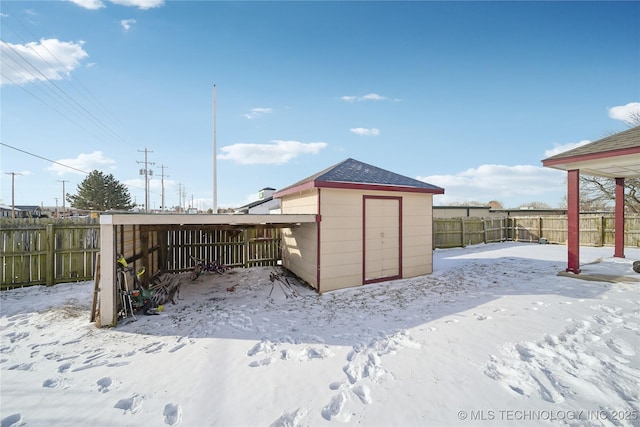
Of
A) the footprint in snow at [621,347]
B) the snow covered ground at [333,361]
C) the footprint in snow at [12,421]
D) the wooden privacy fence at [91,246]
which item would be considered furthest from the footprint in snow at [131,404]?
the footprint in snow at [621,347]

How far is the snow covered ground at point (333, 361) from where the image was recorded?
7.43ft

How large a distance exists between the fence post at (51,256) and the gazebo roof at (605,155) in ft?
42.5

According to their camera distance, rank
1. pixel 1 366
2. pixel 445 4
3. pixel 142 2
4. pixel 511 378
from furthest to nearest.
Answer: pixel 445 4 < pixel 142 2 < pixel 1 366 < pixel 511 378

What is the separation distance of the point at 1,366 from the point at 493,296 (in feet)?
25.3

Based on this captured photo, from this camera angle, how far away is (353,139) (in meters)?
13.7

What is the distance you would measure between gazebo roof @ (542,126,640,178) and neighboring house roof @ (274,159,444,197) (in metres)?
3.09

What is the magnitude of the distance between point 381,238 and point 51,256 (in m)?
8.34

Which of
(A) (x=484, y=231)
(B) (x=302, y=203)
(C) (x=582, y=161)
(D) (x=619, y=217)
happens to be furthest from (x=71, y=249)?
(A) (x=484, y=231)

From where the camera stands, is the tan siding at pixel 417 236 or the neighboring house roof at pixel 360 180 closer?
the neighboring house roof at pixel 360 180

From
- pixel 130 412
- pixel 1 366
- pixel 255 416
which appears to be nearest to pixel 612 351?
pixel 255 416

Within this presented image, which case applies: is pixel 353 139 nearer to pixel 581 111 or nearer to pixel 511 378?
pixel 581 111

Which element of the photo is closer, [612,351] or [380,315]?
[612,351]

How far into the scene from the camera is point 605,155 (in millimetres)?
6355

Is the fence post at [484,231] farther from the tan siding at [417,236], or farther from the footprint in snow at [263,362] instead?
the footprint in snow at [263,362]
